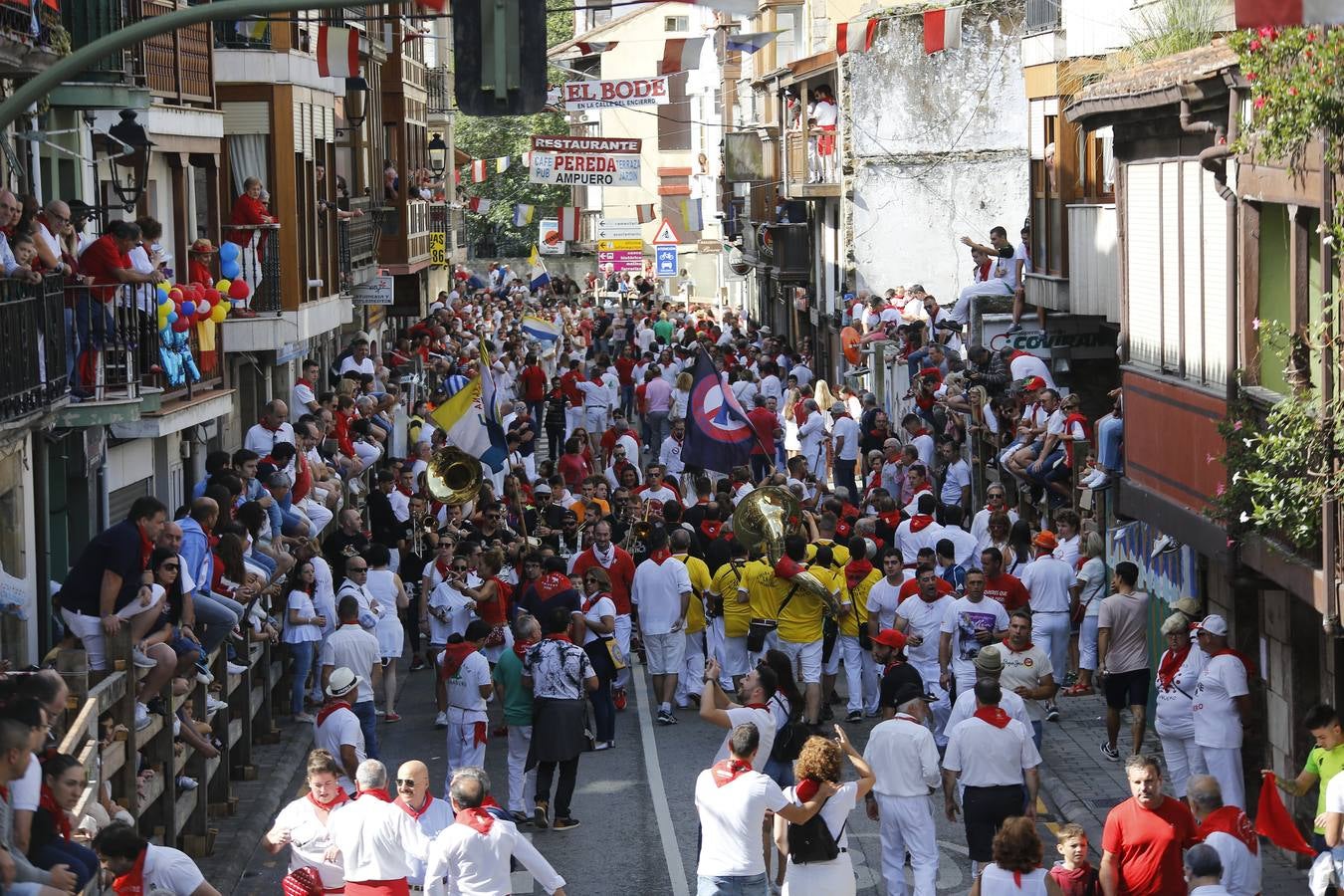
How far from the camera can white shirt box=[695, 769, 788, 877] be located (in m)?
10.8

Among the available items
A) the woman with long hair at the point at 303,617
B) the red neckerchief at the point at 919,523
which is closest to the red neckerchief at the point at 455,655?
the woman with long hair at the point at 303,617

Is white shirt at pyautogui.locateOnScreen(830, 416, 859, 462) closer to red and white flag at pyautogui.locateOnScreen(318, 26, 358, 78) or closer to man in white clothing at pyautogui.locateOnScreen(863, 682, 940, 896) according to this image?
red and white flag at pyautogui.locateOnScreen(318, 26, 358, 78)

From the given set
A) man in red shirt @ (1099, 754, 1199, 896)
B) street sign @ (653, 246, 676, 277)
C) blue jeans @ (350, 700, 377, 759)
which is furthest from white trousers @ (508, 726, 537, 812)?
street sign @ (653, 246, 676, 277)

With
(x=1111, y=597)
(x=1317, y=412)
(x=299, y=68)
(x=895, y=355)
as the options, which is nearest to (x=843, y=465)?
(x=895, y=355)

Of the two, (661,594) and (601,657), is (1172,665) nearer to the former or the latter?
(601,657)

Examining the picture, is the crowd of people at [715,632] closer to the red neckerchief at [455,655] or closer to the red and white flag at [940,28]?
the red neckerchief at [455,655]

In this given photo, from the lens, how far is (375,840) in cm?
1102

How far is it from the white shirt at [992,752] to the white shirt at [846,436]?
16311 mm

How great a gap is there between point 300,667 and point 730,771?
8.39m

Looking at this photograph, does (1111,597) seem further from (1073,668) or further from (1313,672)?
(1073,668)

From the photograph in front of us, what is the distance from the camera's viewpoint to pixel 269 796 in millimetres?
16219

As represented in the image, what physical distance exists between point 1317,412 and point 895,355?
20117 mm

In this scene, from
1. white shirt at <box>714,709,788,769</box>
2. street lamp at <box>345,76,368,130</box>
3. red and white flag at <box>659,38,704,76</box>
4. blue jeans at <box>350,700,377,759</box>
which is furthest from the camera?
street lamp at <box>345,76,368,130</box>

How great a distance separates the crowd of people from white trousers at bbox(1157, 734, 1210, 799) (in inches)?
1.2
